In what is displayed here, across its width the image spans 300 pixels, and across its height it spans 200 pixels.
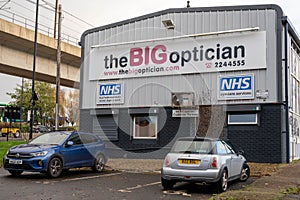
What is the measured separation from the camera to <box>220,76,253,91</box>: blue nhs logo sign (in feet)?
60.5

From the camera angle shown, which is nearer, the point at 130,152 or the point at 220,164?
the point at 220,164

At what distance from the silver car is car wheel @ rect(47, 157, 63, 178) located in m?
3.89

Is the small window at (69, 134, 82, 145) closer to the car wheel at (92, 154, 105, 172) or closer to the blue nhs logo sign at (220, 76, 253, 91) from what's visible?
the car wheel at (92, 154, 105, 172)

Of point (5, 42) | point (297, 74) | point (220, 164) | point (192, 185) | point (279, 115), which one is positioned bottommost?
point (192, 185)

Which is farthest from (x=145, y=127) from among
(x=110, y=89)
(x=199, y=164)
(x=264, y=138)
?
(x=199, y=164)

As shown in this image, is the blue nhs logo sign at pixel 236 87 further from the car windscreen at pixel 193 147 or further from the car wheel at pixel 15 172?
the car wheel at pixel 15 172

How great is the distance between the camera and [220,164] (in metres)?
10.2

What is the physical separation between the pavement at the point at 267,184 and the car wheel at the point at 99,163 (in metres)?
1.06

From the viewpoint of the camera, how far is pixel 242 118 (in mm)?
18656

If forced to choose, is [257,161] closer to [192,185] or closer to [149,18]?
[192,185]

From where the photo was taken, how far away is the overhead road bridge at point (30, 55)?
25578 mm

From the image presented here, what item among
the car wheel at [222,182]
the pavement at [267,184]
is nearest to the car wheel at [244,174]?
the pavement at [267,184]

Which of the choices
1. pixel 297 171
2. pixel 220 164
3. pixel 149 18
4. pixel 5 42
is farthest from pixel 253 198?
pixel 5 42

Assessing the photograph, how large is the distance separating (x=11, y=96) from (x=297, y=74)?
165ft
